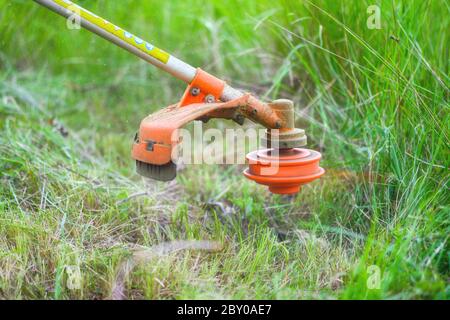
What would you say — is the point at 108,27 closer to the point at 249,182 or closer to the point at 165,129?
the point at 165,129

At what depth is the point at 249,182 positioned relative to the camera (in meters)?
2.14

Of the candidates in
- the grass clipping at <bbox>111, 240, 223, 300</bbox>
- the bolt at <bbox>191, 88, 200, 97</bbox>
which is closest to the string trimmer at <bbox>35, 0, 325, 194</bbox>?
the bolt at <bbox>191, 88, 200, 97</bbox>

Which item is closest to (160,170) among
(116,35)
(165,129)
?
(165,129)

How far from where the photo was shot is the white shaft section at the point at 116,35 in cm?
157

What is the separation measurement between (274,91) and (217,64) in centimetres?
42

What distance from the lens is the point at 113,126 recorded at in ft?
8.57

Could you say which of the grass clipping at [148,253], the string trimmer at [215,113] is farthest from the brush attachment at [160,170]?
the grass clipping at [148,253]

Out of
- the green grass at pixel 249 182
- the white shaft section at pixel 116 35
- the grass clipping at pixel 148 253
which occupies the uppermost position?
the white shaft section at pixel 116 35

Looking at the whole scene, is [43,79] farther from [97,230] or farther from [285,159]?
[285,159]

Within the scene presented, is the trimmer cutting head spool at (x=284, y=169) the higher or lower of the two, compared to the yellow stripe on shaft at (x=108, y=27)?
lower

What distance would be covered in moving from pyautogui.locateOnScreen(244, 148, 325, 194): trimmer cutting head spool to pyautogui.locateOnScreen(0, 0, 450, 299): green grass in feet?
0.55

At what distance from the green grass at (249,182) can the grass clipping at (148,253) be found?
17 millimetres

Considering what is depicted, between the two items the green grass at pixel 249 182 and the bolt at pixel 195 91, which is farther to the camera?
the bolt at pixel 195 91

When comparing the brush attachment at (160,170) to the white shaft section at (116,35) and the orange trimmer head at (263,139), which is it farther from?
the white shaft section at (116,35)
